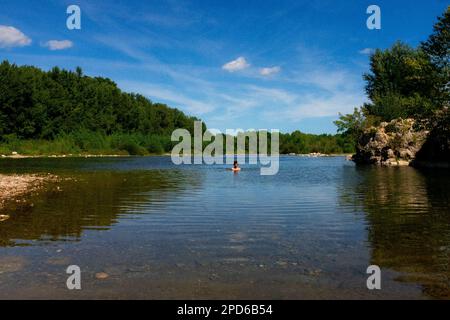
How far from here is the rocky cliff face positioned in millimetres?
77562

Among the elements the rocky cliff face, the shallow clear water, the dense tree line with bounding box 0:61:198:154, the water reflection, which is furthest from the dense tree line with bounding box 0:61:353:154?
the water reflection

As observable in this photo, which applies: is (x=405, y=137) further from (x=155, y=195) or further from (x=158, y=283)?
(x=158, y=283)

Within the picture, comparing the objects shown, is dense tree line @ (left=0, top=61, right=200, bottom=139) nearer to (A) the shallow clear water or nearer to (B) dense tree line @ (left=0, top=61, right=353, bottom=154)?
(B) dense tree line @ (left=0, top=61, right=353, bottom=154)

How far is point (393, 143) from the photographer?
263 feet

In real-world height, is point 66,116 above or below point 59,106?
below

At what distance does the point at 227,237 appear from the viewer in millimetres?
14516

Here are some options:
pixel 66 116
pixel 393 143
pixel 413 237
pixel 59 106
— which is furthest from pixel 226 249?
pixel 66 116

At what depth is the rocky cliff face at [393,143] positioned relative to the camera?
7756 cm

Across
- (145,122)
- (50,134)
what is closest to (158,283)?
(50,134)

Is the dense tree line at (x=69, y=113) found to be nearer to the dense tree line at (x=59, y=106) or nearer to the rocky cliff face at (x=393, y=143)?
the dense tree line at (x=59, y=106)

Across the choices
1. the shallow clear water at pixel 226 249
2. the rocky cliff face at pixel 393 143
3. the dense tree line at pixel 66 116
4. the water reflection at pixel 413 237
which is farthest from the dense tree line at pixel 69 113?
the water reflection at pixel 413 237

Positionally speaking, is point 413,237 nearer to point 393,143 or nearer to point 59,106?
point 393,143

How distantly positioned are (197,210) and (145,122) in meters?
179
